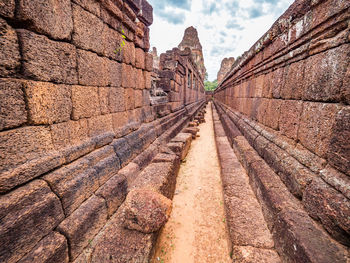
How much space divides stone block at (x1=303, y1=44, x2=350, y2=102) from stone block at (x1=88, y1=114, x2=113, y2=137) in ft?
8.83

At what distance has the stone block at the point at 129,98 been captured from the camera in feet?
9.63

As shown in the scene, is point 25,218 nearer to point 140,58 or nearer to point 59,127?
point 59,127

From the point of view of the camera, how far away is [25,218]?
3.79 ft

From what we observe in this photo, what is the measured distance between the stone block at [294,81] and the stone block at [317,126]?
28cm

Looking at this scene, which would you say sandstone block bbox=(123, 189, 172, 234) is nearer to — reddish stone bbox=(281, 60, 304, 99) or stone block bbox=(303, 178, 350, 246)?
stone block bbox=(303, 178, 350, 246)

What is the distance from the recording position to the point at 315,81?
161cm

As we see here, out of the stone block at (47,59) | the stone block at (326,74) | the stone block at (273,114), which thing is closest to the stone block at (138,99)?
the stone block at (47,59)

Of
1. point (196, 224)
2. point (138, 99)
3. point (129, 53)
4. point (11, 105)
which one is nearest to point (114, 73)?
point (129, 53)

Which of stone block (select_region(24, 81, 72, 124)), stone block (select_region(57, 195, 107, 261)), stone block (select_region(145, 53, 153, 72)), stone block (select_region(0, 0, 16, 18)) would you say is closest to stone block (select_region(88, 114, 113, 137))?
stone block (select_region(24, 81, 72, 124))

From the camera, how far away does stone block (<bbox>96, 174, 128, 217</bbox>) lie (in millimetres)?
1931

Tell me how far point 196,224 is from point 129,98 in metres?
2.51

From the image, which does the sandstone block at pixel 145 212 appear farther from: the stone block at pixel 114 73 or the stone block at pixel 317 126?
the stone block at pixel 114 73

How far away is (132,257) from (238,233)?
1.05 m

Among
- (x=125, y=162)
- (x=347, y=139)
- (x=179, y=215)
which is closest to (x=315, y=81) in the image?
(x=347, y=139)
